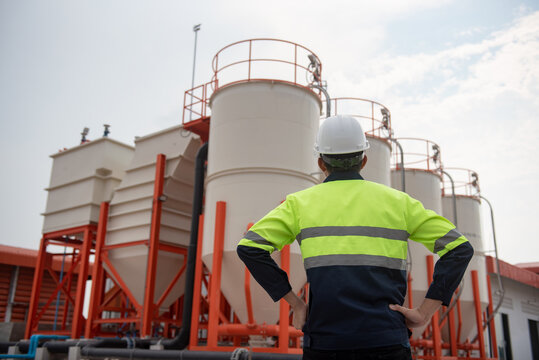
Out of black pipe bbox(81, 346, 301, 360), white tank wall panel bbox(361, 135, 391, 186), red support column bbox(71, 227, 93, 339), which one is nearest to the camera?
black pipe bbox(81, 346, 301, 360)

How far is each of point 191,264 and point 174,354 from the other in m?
2.80

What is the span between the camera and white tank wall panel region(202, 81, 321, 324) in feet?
31.3

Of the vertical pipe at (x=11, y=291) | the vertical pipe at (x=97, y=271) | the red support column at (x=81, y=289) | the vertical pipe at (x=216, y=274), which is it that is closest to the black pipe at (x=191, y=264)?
the vertical pipe at (x=216, y=274)

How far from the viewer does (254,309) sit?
30.8ft

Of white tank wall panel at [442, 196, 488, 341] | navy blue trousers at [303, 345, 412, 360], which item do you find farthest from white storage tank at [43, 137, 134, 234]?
navy blue trousers at [303, 345, 412, 360]

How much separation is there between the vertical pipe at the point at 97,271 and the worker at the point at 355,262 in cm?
1210

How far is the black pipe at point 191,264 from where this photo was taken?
11164mm

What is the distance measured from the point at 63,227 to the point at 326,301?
14601 millimetres

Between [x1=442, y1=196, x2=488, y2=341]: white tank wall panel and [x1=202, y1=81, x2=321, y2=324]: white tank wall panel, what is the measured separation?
325 inches

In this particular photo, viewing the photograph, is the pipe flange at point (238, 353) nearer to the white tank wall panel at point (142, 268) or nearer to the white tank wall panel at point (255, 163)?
the white tank wall panel at point (255, 163)

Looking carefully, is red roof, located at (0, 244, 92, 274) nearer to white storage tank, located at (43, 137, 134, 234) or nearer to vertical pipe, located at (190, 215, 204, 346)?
white storage tank, located at (43, 137, 134, 234)

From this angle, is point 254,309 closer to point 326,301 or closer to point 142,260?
point 142,260

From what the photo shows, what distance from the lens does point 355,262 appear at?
2.25 meters

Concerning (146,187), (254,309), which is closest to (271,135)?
(254,309)
